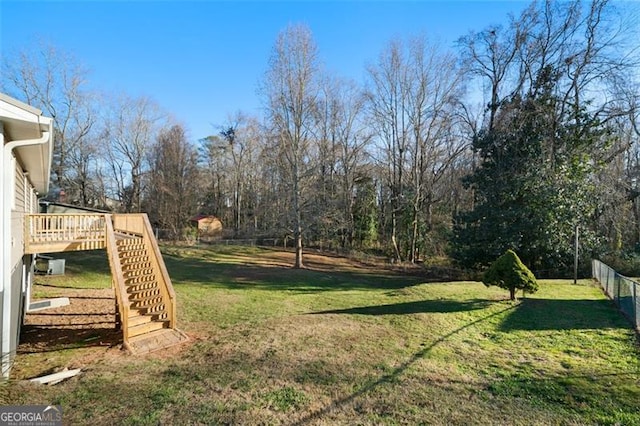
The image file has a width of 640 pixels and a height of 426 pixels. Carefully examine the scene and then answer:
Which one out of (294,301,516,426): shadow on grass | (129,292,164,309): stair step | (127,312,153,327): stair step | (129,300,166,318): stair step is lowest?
(294,301,516,426): shadow on grass

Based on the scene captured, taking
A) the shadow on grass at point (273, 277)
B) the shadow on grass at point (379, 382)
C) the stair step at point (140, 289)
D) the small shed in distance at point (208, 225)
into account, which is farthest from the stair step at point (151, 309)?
the small shed in distance at point (208, 225)

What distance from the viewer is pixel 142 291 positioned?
23.3 ft

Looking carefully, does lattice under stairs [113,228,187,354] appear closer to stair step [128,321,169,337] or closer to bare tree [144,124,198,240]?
stair step [128,321,169,337]

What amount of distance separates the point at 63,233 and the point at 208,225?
30.1 m

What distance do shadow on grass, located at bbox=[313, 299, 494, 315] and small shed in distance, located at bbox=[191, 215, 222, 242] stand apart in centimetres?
2665

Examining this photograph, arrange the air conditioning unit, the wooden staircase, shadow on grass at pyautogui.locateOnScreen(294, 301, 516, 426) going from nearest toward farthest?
shadow on grass at pyautogui.locateOnScreen(294, 301, 516, 426), the wooden staircase, the air conditioning unit

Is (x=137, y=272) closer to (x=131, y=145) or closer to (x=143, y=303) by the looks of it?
(x=143, y=303)

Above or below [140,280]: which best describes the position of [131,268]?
above

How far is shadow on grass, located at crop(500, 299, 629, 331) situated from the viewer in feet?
23.0

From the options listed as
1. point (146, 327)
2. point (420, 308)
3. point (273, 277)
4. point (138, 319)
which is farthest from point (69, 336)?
point (273, 277)

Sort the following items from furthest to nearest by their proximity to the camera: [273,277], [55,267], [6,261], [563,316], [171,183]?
[171,183]
[273,277]
[55,267]
[563,316]
[6,261]

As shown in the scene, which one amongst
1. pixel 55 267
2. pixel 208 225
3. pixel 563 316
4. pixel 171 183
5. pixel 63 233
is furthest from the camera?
pixel 208 225

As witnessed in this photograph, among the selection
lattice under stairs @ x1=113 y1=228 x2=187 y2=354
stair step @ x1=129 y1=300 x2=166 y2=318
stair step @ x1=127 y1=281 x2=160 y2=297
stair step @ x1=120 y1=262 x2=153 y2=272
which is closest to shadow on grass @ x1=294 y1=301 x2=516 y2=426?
lattice under stairs @ x1=113 y1=228 x2=187 y2=354

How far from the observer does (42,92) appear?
24141 mm
